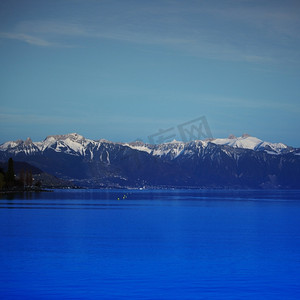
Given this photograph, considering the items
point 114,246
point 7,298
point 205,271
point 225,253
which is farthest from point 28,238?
point 7,298

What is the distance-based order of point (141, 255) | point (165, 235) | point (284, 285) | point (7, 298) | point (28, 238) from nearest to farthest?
point (7, 298) → point (284, 285) → point (141, 255) → point (28, 238) → point (165, 235)

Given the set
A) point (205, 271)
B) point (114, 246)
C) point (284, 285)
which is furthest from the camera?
point (114, 246)

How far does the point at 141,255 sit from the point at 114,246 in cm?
852

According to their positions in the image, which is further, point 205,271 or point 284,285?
point 205,271

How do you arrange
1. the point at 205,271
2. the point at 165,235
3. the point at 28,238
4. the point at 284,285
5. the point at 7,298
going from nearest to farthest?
the point at 7,298
the point at 284,285
the point at 205,271
the point at 28,238
the point at 165,235

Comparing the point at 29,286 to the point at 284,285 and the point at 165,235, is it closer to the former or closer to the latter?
the point at 284,285

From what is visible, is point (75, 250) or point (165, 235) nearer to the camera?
point (75, 250)

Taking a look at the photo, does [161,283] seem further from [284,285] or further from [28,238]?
[28,238]

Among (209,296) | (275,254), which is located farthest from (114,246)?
(209,296)

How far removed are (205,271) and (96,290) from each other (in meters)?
11.4

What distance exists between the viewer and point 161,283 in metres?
43.5

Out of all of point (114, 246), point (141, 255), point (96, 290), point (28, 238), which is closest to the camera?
point (96, 290)

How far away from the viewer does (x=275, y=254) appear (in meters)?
59.9

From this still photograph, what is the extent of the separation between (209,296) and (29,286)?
11.9 metres
